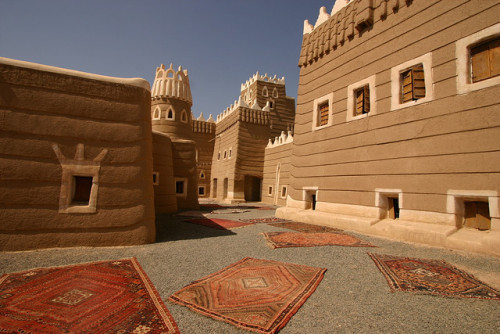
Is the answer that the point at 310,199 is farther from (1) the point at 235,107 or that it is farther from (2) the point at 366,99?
(1) the point at 235,107

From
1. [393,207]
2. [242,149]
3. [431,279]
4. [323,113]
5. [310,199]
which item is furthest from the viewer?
[242,149]

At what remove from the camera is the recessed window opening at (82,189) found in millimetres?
6206

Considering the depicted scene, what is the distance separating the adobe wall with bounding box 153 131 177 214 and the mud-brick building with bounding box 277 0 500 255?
5833 mm

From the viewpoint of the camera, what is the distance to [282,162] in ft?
66.5

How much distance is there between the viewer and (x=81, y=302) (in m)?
3.36

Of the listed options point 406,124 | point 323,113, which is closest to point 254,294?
point 406,124

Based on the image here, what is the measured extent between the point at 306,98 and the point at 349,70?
7.86ft

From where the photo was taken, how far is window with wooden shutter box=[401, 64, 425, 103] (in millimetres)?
7191

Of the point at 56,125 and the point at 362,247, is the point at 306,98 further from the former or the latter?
the point at 56,125

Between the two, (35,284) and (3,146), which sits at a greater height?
(3,146)

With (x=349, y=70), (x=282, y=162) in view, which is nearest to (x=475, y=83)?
(x=349, y=70)

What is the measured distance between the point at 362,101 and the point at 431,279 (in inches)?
251

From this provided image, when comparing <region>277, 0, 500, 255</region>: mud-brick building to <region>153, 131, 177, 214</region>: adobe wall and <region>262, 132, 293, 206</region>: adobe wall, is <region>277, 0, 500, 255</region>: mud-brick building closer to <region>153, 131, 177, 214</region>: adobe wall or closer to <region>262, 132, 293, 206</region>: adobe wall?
<region>153, 131, 177, 214</region>: adobe wall

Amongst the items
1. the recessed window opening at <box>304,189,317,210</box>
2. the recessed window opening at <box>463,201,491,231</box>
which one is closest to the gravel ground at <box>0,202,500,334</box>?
the recessed window opening at <box>463,201,491,231</box>
